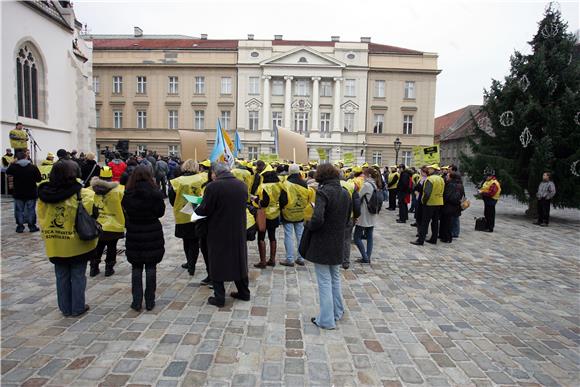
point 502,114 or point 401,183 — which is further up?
point 502,114

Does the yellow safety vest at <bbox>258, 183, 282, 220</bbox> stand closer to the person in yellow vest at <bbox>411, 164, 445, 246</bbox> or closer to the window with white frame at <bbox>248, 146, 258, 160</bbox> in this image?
the person in yellow vest at <bbox>411, 164, 445, 246</bbox>

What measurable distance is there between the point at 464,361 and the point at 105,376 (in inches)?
134

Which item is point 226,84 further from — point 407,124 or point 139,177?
point 139,177

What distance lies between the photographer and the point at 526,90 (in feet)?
48.8

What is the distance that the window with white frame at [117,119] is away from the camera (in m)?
48.7

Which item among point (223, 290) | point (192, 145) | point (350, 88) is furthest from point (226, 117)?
point (223, 290)

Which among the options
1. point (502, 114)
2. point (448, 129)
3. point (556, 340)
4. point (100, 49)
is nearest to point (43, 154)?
point (502, 114)

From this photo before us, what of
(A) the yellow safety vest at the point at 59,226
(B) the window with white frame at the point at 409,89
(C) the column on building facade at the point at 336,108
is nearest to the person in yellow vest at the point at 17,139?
(A) the yellow safety vest at the point at 59,226

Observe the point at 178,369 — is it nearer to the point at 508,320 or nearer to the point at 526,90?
the point at 508,320

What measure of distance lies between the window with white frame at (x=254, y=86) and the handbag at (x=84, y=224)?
4431 centimetres

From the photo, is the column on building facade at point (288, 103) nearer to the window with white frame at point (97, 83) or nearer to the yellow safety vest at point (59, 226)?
the window with white frame at point (97, 83)

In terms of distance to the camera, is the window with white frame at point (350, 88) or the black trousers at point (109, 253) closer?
the black trousers at point (109, 253)

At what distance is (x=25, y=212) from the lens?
9430 millimetres

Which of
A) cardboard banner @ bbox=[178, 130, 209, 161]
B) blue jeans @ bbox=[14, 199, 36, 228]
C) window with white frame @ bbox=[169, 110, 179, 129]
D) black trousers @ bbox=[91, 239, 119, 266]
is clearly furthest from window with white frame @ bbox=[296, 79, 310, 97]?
black trousers @ bbox=[91, 239, 119, 266]
